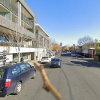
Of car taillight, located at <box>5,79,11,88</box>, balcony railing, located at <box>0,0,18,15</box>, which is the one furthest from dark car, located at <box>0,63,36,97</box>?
balcony railing, located at <box>0,0,18,15</box>

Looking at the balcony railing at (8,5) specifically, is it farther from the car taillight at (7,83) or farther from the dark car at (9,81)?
the car taillight at (7,83)

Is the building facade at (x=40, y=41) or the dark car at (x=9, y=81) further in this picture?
the building facade at (x=40, y=41)

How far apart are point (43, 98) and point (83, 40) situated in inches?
3220

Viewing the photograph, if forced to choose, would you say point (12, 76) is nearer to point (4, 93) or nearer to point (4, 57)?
point (4, 93)

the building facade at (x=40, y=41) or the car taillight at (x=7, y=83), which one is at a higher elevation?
the building facade at (x=40, y=41)

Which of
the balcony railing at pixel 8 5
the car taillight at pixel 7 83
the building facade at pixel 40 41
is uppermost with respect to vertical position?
the balcony railing at pixel 8 5

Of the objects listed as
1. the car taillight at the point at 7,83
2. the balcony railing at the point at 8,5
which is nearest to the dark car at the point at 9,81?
the car taillight at the point at 7,83

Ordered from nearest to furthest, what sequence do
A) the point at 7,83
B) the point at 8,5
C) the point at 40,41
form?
the point at 7,83 → the point at 8,5 → the point at 40,41

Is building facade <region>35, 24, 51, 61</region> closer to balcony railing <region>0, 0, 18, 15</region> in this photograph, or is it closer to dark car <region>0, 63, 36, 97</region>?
balcony railing <region>0, 0, 18, 15</region>

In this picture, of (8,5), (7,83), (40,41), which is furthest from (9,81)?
(40,41)

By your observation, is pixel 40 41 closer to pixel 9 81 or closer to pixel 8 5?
pixel 8 5

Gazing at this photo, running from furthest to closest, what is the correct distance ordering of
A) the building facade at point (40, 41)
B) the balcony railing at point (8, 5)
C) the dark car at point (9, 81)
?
the building facade at point (40, 41)
the balcony railing at point (8, 5)
the dark car at point (9, 81)

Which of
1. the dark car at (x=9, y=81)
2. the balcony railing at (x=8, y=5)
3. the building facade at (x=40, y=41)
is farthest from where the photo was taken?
the building facade at (x=40, y=41)

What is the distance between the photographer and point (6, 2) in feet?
46.3
